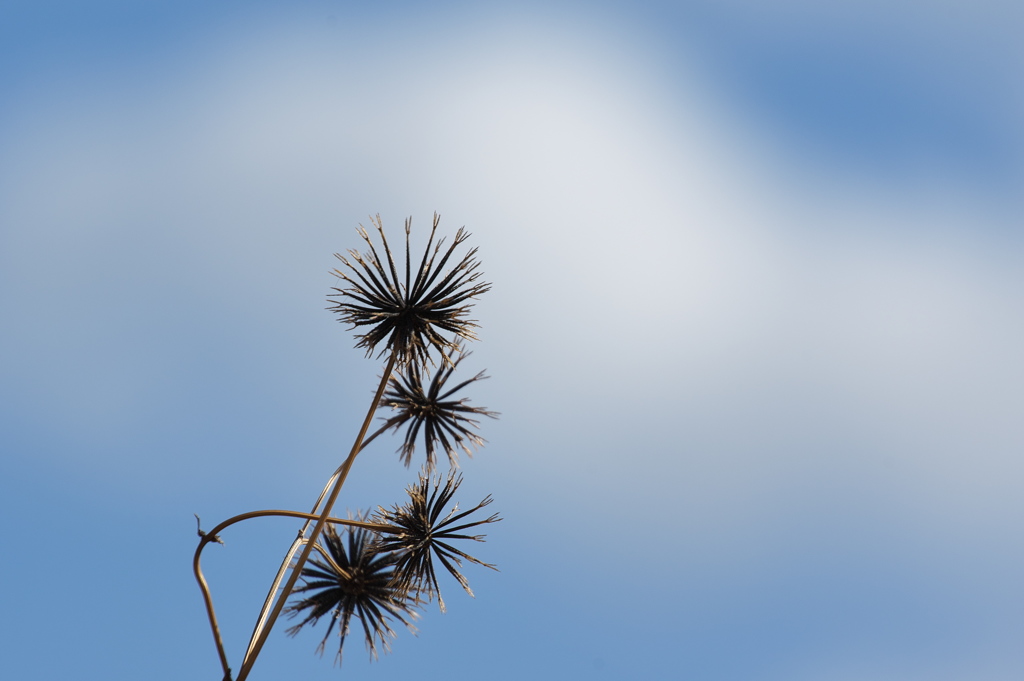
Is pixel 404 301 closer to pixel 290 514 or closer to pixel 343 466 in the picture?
pixel 343 466

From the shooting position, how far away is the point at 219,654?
5715 mm

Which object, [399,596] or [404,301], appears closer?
[404,301]

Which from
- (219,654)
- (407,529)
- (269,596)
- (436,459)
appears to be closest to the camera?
A: (219,654)

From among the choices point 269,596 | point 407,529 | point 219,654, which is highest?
point 407,529

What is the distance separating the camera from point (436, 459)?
22.9 ft

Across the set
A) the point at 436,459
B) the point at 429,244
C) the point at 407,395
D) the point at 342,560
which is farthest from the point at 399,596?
the point at 429,244

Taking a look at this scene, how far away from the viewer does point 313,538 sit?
589cm

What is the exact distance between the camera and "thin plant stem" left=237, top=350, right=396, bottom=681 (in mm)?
5711

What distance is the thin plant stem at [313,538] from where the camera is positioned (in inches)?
225

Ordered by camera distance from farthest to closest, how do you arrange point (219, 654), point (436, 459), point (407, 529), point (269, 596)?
point (436, 459)
point (407, 529)
point (269, 596)
point (219, 654)

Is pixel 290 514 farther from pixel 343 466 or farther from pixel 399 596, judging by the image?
pixel 399 596

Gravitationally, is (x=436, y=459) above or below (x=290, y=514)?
above

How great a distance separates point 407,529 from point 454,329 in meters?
1.72

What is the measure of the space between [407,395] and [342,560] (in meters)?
1.69
